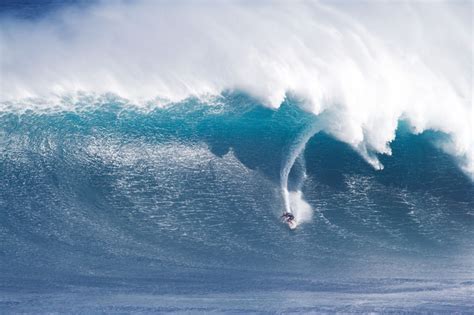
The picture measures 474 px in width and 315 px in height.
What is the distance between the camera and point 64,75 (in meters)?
29.8

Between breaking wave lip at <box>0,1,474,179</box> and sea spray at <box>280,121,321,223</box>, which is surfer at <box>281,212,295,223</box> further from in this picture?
breaking wave lip at <box>0,1,474,179</box>

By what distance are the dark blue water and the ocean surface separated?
0.19ft

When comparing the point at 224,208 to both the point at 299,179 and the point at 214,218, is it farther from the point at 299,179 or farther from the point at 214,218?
Result: the point at 299,179

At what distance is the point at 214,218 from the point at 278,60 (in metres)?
9.79

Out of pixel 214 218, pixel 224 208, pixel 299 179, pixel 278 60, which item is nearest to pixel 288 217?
pixel 299 179

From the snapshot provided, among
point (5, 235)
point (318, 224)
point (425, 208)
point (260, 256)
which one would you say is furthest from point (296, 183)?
point (5, 235)

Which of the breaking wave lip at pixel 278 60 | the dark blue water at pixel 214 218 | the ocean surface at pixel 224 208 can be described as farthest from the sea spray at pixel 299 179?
the breaking wave lip at pixel 278 60

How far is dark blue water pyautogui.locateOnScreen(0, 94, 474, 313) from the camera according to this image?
22.5 metres

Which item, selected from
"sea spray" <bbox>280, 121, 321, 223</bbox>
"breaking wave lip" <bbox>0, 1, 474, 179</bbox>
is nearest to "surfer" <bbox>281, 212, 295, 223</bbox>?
"sea spray" <bbox>280, 121, 321, 223</bbox>

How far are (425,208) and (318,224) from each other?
477cm

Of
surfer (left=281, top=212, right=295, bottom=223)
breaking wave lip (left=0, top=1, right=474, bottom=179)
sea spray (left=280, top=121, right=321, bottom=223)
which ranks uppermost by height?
breaking wave lip (left=0, top=1, right=474, bottom=179)

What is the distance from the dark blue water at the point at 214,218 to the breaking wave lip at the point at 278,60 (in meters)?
1.05

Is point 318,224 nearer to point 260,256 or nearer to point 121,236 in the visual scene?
point 260,256

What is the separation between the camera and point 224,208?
81.0ft
